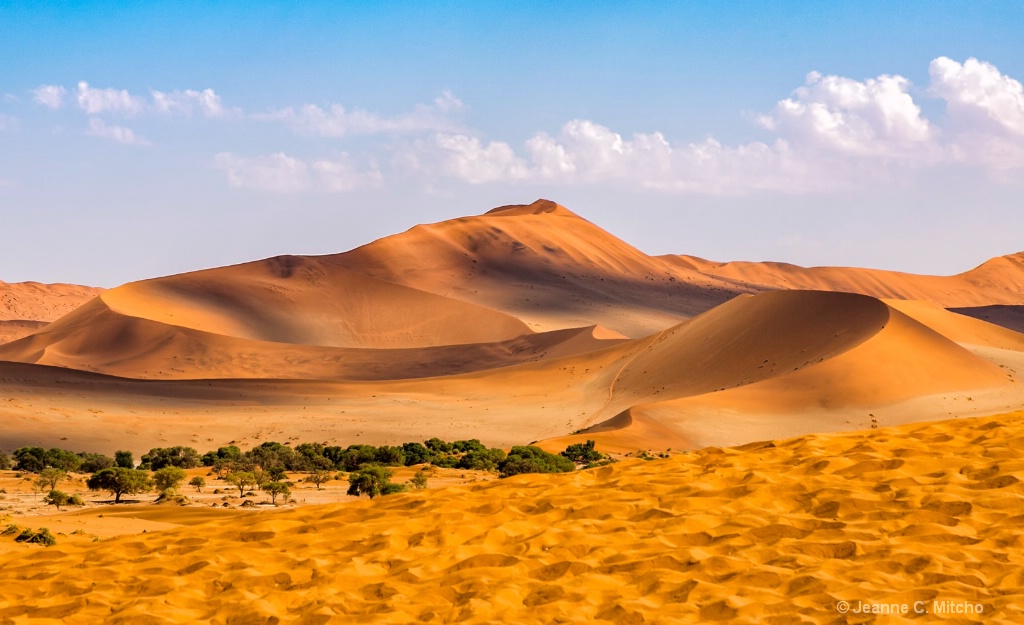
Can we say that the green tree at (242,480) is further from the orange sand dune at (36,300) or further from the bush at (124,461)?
the orange sand dune at (36,300)

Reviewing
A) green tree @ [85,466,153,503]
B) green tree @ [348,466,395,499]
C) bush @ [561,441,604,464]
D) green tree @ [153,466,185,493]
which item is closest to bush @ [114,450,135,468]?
green tree @ [153,466,185,493]

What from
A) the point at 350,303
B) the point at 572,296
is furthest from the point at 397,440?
the point at 572,296

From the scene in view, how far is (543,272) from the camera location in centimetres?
13238

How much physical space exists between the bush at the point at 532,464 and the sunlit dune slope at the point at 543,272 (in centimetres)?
7774

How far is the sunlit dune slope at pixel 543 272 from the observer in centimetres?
11750

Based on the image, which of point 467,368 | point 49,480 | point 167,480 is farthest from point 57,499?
point 467,368

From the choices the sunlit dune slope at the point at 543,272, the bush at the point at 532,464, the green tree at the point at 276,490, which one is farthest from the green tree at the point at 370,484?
the sunlit dune slope at the point at 543,272

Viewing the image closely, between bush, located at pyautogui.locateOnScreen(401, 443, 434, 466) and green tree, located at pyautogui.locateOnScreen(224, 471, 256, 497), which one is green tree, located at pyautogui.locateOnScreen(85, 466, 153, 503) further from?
bush, located at pyautogui.locateOnScreen(401, 443, 434, 466)

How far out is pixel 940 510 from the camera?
901cm

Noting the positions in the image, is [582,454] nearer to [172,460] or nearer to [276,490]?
[276,490]

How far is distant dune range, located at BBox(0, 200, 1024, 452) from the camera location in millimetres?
38219

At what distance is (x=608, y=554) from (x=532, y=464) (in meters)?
15.2

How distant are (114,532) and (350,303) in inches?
3696

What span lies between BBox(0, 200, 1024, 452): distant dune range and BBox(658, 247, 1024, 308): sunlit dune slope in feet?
208
